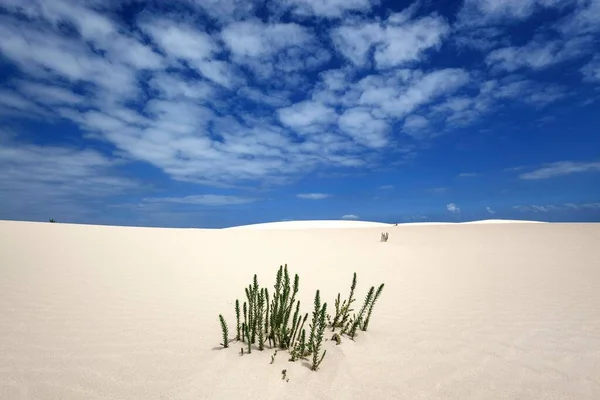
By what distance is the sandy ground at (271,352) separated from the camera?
3010 millimetres

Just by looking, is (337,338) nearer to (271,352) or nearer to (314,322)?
(314,322)

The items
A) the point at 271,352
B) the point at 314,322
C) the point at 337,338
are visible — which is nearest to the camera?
the point at 314,322

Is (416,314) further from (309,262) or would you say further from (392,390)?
(309,262)

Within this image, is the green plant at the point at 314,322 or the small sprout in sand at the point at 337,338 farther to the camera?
the small sprout in sand at the point at 337,338

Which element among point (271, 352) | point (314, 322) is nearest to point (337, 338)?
point (314, 322)

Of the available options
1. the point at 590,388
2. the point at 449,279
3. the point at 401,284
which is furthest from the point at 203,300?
the point at 449,279

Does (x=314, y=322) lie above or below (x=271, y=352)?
above

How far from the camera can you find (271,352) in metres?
3.67

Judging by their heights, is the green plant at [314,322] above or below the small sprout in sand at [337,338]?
above

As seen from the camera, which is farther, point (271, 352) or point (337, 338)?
point (337, 338)

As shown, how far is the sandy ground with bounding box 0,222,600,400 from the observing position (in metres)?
3.01

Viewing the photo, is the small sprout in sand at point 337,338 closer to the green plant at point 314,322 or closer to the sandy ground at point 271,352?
the sandy ground at point 271,352

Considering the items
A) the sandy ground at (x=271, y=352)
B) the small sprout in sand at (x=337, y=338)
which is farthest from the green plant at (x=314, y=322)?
the small sprout in sand at (x=337, y=338)

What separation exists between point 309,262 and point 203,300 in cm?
566
